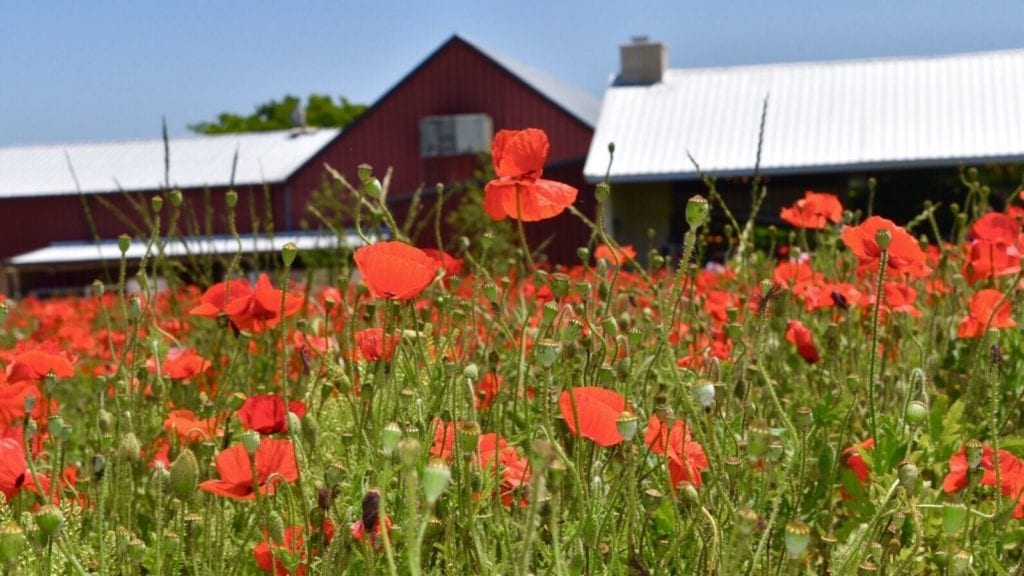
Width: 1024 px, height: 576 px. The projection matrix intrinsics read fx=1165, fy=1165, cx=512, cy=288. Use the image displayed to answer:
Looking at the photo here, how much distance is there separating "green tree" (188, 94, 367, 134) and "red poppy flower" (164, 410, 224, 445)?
40521 millimetres

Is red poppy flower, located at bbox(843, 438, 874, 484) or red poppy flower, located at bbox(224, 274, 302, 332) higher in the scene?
red poppy flower, located at bbox(224, 274, 302, 332)

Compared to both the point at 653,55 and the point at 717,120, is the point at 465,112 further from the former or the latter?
the point at 717,120

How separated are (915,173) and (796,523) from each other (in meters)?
16.4

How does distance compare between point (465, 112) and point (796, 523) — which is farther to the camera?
point (465, 112)

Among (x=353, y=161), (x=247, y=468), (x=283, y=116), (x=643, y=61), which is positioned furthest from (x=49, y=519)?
(x=283, y=116)

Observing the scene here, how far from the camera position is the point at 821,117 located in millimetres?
17391

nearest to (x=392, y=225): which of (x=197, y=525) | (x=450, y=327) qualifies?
(x=450, y=327)

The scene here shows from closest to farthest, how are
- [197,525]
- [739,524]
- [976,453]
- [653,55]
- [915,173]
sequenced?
[739,524] < [976,453] < [197,525] < [915,173] < [653,55]

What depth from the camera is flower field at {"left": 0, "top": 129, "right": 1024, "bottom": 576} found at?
3.82 ft

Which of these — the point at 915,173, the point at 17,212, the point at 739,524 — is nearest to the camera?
the point at 739,524

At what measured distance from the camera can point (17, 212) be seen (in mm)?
24812

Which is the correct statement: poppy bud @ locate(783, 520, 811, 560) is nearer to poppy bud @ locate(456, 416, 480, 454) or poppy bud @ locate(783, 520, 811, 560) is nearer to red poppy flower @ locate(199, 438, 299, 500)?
poppy bud @ locate(456, 416, 480, 454)

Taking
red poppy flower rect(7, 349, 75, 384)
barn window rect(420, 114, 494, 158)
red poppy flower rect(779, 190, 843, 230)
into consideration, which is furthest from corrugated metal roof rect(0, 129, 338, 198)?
red poppy flower rect(7, 349, 75, 384)

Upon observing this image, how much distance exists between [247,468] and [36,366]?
53 cm
